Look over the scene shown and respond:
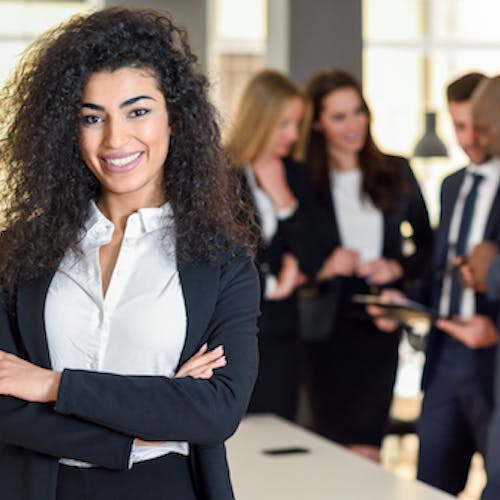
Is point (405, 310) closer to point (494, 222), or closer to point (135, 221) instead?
point (494, 222)

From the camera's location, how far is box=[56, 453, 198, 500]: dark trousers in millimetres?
1978

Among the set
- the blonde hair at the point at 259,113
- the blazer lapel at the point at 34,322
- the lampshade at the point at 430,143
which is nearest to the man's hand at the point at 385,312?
the blonde hair at the point at 259,113

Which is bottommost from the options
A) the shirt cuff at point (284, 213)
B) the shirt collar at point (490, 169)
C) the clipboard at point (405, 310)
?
the clipboard at point (405, 310)

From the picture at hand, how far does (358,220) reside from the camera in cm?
455

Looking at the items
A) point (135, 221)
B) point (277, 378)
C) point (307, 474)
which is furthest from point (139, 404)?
point (277, 378)

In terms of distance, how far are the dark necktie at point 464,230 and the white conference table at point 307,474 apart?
77cm

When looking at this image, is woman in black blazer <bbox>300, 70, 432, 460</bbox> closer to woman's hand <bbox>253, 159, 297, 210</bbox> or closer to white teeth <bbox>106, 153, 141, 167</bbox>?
woman's hand <bbox>253, 159, 297, 210</bbox>

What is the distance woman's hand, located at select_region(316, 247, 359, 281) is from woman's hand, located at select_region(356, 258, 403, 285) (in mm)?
41

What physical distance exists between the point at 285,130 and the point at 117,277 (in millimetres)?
2408

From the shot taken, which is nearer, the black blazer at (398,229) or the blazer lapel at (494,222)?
the blazer lapel at (494,222)

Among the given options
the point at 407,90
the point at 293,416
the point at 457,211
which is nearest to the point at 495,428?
the point at 457,211

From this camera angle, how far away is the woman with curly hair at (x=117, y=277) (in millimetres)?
1958

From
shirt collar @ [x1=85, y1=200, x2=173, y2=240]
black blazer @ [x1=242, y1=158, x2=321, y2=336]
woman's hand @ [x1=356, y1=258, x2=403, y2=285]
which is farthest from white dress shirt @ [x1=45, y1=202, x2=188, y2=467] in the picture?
woman's hand @ [x1=356, y1=258, x2=403, y2=285]

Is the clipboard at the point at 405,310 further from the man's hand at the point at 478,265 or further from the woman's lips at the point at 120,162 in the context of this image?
the woman's lips at the point at 120,162
